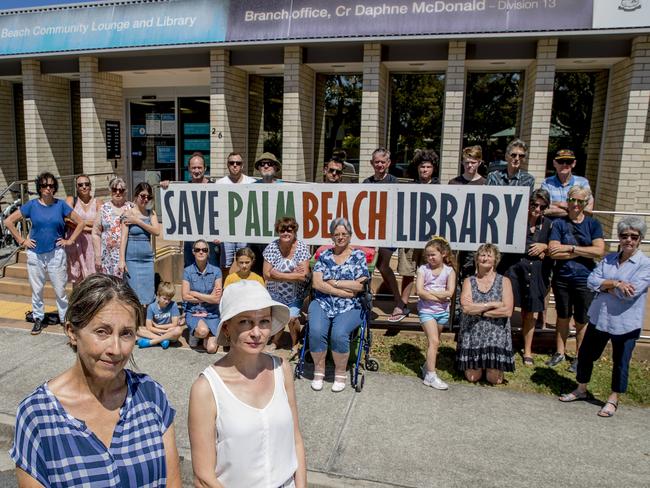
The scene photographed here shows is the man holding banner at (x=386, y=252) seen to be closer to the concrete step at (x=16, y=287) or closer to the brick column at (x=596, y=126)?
the concrete step at (x=16, y=287)

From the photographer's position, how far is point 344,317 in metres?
5.32

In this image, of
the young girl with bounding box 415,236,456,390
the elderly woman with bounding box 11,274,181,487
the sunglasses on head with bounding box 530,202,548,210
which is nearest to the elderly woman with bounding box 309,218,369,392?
the young girl with bounding box 415,236,456,390

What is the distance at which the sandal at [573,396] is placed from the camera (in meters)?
5.06

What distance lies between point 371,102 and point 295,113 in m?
1.57

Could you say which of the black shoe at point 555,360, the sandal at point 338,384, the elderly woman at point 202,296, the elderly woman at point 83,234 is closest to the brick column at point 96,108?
the elderly woman at point 83,234

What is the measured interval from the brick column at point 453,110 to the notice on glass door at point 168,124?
7.17 m

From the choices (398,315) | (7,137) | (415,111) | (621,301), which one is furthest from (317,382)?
(7,137)

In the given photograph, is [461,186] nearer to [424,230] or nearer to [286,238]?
[424,230]

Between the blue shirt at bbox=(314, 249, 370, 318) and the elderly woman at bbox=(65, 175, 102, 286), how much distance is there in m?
3.83

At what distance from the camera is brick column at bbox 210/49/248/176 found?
35.4 ft

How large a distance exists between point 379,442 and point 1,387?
3952 mm

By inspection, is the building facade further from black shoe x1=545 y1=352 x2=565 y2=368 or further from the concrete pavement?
the concrete pavement

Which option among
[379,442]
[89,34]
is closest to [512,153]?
[379,442]

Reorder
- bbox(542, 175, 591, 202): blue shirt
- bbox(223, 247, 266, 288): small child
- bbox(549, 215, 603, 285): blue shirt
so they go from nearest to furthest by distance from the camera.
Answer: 1. bbox(549, 215, 603, 285): blue shirt
2. bbox(223, 247, 266, 288): small child
3. bbox(542, 175, 591, 202): blue shirt
